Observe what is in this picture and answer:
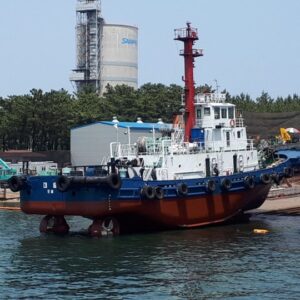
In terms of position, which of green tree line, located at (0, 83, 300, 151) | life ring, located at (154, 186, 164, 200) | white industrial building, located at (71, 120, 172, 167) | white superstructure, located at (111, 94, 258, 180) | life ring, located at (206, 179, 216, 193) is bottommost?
life ring, located at (154, 186, 164, 200)

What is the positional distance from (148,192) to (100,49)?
5794 centimetres

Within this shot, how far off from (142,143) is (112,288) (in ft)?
42.4

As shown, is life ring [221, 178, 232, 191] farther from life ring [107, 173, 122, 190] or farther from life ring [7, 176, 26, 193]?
life ring [7, 176, 26, 193]

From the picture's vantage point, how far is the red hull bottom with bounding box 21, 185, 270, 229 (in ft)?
90.9

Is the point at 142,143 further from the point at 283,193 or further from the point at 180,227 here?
the point at 283,193

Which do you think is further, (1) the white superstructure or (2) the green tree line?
(2) the green tree line

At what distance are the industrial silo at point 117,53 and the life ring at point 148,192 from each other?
186 ft

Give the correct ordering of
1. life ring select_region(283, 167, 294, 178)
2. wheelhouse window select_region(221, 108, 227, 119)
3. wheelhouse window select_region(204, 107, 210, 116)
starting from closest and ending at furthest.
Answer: wheelhouse window select_region(204, 107, 210, 116) → wheelhouse window select_region(221, 108, 227, 119) → life ring select_region(283, 167, 294, 178)

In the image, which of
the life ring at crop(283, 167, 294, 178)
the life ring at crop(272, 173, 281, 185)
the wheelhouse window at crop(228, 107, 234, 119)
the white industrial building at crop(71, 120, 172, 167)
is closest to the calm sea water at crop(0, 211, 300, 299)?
the life ring at crop(272, 173, 281, 185)

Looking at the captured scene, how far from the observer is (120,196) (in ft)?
90.3

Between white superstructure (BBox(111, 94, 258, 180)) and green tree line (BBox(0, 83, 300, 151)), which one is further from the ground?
green tree line (BBox(0, 83, 300, 151))

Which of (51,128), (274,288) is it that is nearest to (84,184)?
(274,288)

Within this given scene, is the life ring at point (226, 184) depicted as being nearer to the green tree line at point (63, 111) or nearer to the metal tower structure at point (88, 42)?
the green tree line at point (63, 111)

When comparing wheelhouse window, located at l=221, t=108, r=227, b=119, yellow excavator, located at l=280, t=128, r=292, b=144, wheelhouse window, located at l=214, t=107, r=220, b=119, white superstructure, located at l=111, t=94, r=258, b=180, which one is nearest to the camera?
white superstructure, located at l=111, t=94, r=258, b=180
